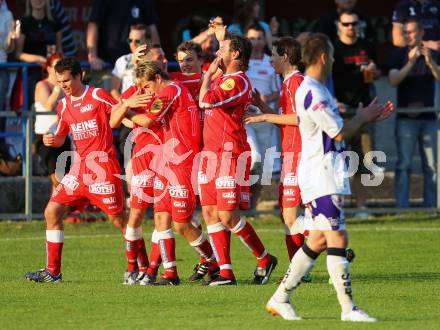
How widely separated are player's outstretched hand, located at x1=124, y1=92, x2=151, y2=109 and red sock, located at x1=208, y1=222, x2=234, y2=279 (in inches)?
56.7

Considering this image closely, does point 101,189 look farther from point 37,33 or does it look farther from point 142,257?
point 37,33

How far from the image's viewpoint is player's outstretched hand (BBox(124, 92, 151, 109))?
12.0 metres

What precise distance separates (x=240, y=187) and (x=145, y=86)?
1.28 m

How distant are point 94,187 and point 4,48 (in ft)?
20.6

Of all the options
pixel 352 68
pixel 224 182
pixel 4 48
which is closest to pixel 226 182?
pixel 224 182

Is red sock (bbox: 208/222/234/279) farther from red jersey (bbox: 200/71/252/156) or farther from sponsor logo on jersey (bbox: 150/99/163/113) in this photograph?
sponsor logo on jersey (bbox: 150/99/163/113)

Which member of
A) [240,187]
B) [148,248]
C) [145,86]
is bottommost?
[148,248]

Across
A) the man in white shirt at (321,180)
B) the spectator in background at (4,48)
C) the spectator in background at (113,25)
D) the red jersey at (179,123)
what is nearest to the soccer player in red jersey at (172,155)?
the red jersey at (179,123)

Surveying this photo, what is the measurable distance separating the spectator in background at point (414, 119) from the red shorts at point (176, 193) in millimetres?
6571

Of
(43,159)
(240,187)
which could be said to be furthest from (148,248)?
(240,187)

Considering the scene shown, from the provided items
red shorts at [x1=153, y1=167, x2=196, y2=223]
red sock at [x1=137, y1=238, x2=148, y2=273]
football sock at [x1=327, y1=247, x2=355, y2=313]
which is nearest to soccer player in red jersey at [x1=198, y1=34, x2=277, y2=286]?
red shorts at [x1=153, y1=167, x2=196, y2=223]

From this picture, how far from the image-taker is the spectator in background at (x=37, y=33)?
18.6 meters

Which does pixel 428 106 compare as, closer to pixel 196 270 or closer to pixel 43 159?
pixel 43 159

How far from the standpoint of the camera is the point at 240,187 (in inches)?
495
